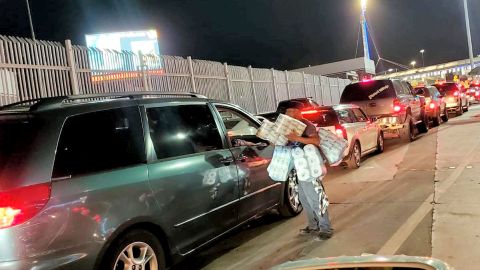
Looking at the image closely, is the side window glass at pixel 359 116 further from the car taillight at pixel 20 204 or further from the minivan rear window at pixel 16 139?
the car taillight at pixel 20 204

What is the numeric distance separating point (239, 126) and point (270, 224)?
69.1 inches

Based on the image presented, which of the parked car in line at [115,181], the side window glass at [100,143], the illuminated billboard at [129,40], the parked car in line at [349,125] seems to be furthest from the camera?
the illuminated billboard at [129,40]

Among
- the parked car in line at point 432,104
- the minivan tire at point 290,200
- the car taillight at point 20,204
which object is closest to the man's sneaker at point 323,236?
the minivan tire at point 290,200

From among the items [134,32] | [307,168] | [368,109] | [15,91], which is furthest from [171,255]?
[134,32]

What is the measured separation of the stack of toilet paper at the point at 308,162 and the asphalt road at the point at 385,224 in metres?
0.80

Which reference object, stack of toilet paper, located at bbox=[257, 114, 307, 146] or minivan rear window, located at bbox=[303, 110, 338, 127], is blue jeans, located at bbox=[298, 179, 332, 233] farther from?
minivan rear window, located at bbox=[303, 110, 338, 127]

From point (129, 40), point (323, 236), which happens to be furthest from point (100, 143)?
point (129, 40)

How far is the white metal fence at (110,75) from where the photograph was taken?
30.7 feet

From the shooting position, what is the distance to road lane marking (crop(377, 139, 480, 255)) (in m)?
5.50

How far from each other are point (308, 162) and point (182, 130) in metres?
1.63

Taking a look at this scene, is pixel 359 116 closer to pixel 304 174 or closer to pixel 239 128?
pixel 239 128

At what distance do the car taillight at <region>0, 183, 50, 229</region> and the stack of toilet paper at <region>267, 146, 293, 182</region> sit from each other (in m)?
3.04

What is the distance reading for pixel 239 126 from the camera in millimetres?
8047

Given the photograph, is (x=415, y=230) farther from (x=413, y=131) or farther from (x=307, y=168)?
(x=413, y=131)
